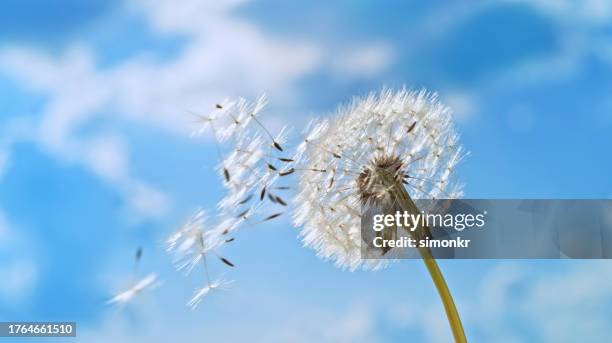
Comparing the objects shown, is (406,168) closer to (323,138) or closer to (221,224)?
(323,138)

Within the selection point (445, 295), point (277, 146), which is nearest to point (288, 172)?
point (277, 146)

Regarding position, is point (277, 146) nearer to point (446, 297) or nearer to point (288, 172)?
point (288, 172)

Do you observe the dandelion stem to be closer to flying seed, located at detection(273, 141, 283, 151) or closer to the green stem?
the green stem

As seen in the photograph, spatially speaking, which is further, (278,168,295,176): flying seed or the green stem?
(278,168,295,176): flying seed

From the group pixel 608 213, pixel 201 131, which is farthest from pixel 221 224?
pixel 608 213

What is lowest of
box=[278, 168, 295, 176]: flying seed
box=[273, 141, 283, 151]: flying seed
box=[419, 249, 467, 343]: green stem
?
box=[419, 249, 467, 343]: green stem

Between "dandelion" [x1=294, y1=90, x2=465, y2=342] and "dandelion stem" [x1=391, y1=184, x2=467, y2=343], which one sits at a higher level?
"dandelion" [x1=294, y1=90, x2=465, y2=342]

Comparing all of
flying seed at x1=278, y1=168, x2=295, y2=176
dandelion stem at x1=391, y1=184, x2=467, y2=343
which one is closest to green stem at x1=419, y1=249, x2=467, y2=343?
dandelion stem at x1=391, y1=184, x2=467, y2=343
